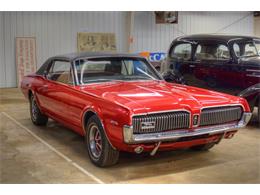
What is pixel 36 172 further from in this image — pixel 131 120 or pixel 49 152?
pixel 131 120

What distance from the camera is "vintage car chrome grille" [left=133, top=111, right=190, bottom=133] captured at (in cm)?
373

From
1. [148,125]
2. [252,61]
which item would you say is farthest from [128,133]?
[252,61]

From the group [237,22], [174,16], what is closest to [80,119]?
[174,16]

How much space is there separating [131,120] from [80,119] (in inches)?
42.5

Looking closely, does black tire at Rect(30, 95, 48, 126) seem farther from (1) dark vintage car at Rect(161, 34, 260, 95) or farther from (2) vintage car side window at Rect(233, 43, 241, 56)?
(2) vintage car side window at Rect(233, 43, 241, 56)

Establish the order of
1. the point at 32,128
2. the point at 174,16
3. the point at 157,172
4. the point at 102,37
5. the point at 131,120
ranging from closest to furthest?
1. the point at 131,120
2. the point at 157,172
3. the point at 32,128
4. the point at 102,37
5. the point at 174,16

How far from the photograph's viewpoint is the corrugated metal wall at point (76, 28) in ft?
40.8

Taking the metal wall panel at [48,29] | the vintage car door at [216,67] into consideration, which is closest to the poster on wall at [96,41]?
the metal wall panel at [48,29]

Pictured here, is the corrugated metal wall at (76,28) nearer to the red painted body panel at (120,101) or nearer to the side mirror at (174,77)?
the side mirror at (174,77)

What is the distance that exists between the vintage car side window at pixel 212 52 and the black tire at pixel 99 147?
3.55 m

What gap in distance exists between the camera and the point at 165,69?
324 inches

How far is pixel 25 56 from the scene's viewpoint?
1269cm

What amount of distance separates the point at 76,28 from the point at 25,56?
2145 mm

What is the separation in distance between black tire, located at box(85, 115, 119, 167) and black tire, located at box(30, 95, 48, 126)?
7.00 ft
